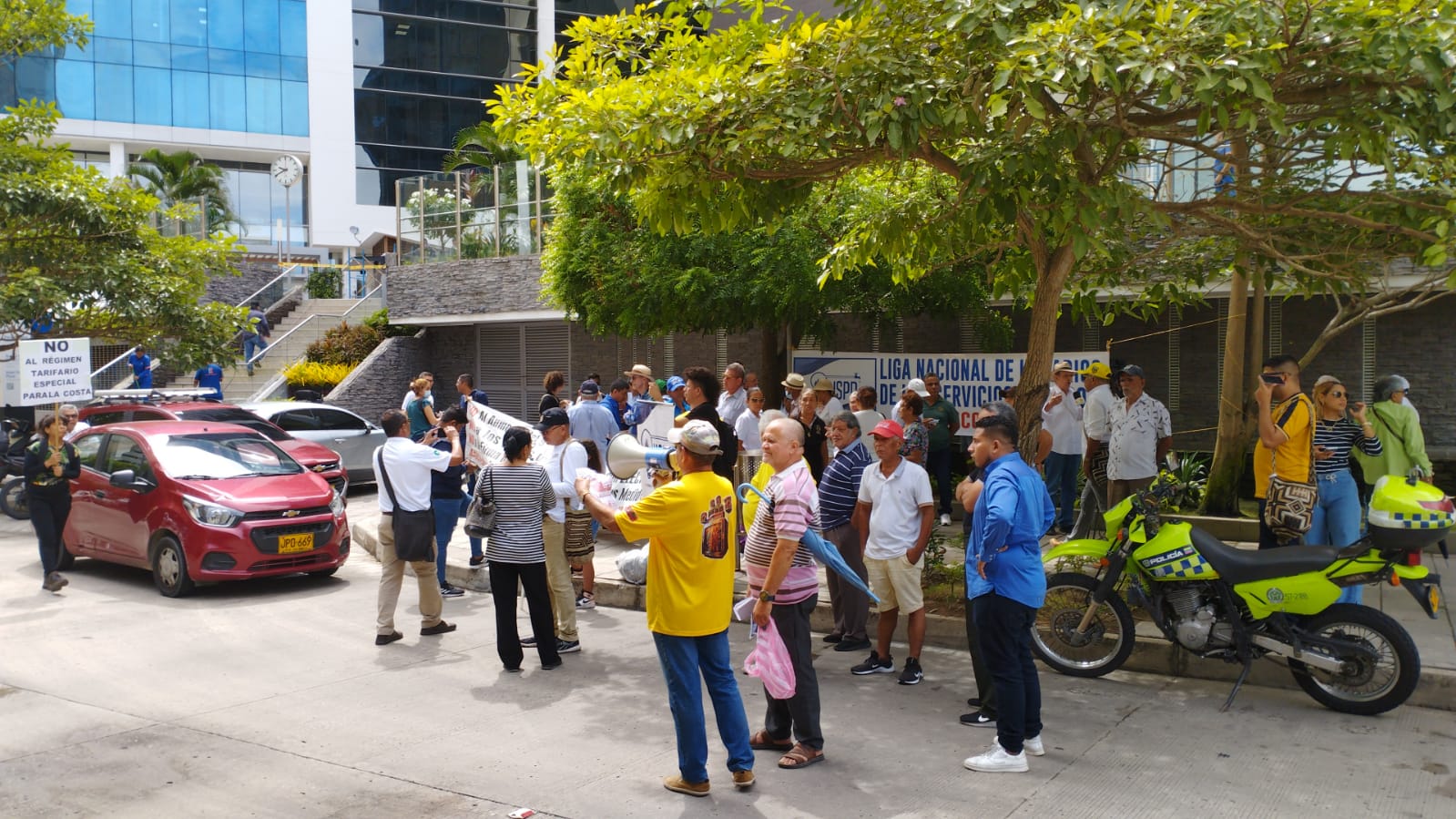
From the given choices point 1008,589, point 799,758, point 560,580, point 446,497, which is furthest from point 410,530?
point 1008,589

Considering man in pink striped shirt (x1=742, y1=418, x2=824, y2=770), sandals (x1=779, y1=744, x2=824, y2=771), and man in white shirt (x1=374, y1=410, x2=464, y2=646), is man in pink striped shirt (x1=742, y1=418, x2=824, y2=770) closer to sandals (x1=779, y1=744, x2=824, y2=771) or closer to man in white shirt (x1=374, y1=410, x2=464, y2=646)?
sandals (x1=779, y1=744, x2=824, y2=771)

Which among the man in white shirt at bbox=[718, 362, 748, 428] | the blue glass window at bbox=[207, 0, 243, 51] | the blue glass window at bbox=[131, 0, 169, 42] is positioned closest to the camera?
the man in white shirt at bbox=[718, 362, 748, 428]

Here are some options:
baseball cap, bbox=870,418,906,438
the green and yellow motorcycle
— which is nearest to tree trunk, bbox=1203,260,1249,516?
the green and yellow motorcycle

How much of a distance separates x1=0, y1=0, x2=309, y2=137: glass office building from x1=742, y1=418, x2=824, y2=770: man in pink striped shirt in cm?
4609

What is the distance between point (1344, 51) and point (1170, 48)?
130 cm

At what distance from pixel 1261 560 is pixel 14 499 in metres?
16.2

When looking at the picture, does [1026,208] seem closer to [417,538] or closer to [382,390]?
[417,538]

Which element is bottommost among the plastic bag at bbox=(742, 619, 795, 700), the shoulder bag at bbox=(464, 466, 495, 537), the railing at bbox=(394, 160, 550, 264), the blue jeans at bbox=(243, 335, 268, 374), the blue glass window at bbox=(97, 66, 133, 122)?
the plastic bag at bbox=(742, 619, 795, 700)

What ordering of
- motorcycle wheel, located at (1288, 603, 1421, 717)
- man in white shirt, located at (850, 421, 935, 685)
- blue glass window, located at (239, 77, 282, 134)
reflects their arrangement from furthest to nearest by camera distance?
1. blue glass window, located at (239, 77, 282, 134)
2. man in white shirt, located at (850, 421, 935, 685)
3. motorcycle wheel, located at (1288, 603, 1421, 717)

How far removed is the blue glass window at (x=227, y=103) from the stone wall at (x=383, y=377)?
26339 millimetres

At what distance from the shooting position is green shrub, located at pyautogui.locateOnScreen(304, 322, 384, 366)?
2691 centimetres

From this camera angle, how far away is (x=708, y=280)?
15.0 meters

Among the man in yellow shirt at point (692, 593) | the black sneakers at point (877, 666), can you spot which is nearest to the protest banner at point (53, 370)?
the black sneakers at point (877, 666)

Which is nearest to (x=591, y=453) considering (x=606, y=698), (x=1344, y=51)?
(x=606, y=698)
